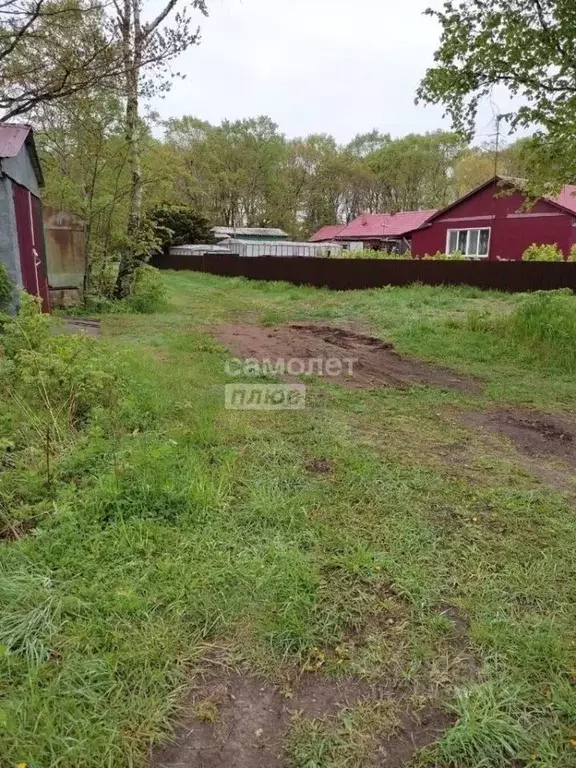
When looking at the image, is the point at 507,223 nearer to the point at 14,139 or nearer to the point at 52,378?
the point at 14,139

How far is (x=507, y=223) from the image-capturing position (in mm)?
18875

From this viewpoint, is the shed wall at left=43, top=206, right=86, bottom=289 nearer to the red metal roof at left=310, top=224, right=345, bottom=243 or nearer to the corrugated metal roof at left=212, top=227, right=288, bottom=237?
the corrugated metal roof at left=212, top=227, right=288, bottom=237

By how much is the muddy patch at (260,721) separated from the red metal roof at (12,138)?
6.53 m

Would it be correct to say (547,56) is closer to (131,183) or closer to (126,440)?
(126,440)

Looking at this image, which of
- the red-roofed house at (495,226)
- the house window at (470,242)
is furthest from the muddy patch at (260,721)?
the house window at (470,242)

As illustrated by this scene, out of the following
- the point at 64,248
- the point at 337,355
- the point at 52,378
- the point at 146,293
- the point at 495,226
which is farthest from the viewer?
the point at 495,226

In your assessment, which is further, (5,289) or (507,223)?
(507,223)

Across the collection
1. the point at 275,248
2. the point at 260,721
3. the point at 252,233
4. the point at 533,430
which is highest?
the point at 252,233

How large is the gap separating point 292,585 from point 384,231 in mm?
30270

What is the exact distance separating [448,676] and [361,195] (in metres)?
44.9

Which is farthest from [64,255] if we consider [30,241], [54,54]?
[54,54]

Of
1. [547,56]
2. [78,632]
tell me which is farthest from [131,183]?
[78,632]

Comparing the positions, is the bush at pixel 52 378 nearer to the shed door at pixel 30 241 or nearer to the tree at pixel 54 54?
the tree at pixel 54 54

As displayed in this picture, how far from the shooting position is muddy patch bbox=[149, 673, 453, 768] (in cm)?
148
